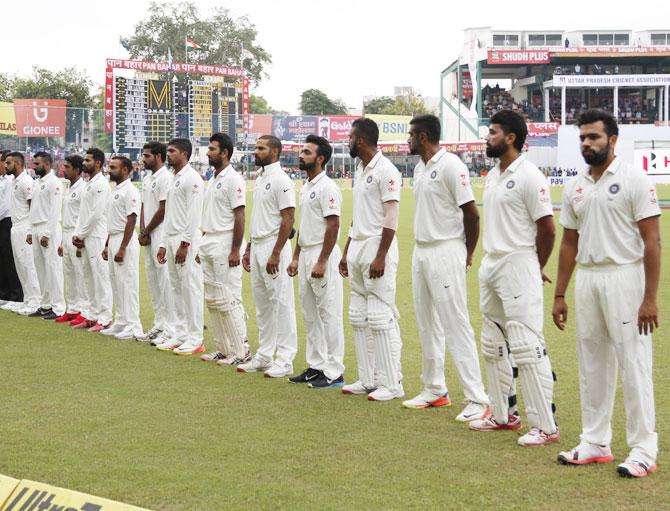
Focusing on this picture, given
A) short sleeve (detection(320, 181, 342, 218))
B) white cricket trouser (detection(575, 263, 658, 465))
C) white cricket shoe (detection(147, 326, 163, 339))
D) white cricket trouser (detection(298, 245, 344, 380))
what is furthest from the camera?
white cricket shoe (detection(147, 326, 163, 339))

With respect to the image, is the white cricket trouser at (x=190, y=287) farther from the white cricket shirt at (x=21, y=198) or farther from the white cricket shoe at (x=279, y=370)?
the white cricket shirt at (x=21, y=198)

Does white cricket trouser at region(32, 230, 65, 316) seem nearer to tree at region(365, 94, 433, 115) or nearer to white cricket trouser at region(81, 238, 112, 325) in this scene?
white cricket trouser at region(81, 238, 112, 325)

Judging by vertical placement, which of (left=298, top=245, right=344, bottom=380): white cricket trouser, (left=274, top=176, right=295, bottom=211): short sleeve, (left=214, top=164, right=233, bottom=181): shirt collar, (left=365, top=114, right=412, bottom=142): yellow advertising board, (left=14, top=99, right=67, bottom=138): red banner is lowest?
(left=298, top=245, right=344, bottom=380): white cricket trouser

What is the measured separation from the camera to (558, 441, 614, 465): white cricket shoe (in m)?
5.69

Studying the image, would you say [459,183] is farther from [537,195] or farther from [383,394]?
[383,394]

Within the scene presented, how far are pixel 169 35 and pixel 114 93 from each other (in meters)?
43.5

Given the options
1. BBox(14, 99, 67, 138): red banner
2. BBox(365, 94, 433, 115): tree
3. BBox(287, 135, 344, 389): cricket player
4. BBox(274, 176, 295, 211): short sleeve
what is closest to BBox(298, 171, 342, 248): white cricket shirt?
BBox(287, 135, 344, 389): cricket player

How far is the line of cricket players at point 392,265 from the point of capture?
5504mm

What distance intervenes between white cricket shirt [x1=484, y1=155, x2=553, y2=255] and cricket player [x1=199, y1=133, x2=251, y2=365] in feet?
11.9

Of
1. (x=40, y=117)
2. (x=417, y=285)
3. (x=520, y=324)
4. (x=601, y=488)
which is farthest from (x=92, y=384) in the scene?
(x=40, y=117)

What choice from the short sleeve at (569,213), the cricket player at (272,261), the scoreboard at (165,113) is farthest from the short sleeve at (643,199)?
A: the scoreboard at (165,113)

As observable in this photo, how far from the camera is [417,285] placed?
720 centimetres

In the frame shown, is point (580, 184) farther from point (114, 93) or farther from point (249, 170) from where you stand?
point (249, 170)

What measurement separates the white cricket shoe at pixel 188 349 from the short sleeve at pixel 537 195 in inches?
192
